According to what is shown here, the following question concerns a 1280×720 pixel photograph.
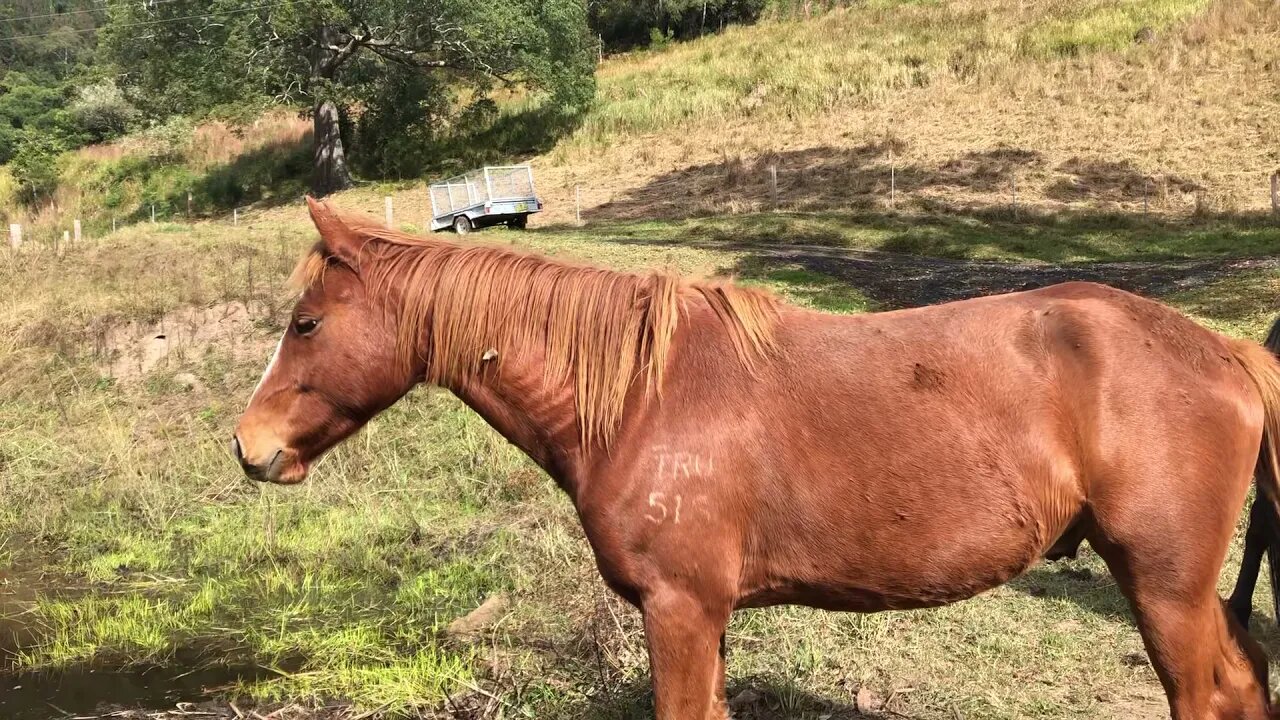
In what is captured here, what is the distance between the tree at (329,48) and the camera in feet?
101

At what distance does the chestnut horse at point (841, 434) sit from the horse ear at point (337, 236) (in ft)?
0.04

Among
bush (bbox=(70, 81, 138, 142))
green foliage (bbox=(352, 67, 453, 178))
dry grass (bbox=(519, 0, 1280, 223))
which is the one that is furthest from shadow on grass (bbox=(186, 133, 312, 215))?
bush (bbox=(70, 81, 138, 142))

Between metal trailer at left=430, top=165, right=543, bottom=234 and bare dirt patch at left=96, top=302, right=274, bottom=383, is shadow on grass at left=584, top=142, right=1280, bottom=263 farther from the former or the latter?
bare dirt patch at left=96, top=302, right=274, bottom=383

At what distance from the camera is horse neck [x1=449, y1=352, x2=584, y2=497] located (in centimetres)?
314

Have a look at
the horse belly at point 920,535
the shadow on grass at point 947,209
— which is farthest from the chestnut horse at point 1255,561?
the shadow on grass at point 947,209

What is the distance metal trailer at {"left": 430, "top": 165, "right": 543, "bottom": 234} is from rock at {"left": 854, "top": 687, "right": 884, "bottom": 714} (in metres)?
Answer: 20.6

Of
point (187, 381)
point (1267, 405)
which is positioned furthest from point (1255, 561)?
point (187, 381)

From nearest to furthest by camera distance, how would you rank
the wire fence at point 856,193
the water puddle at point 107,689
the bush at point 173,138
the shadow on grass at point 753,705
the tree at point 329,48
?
the shadow on grass at point 753,705 → the water puddle at point 107,689 → the wire fence at point 856,193 → the tree at point 329,48 → the bush at point 173,138

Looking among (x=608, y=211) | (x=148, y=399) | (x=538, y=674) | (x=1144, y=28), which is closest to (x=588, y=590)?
(x=538, y=674)

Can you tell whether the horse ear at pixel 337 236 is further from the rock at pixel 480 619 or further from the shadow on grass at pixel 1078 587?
the shadow on grass at pixel 1078 587

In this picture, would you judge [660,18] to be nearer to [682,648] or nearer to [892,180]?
[892,180]

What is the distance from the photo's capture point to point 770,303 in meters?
3.23

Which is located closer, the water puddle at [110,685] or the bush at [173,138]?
the water puddle at [110,685]

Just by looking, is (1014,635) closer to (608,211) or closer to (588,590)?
(588,590)
